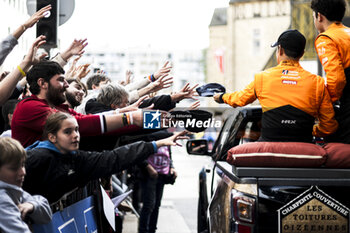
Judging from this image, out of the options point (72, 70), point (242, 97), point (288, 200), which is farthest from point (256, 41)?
point (288, 200)

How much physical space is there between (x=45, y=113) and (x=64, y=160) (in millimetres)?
460

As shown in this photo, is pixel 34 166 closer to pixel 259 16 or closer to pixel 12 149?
pixel 12 149

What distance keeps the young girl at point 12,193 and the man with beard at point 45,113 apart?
3.33ft

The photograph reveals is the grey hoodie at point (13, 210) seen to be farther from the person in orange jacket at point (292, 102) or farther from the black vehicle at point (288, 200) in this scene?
the person in orange jacket at point (292, 102)

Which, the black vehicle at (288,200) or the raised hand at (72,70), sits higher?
the raised hand at (72,70)

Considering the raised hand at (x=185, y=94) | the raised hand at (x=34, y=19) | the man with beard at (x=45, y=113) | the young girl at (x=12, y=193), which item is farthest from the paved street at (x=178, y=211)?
the young girl at (x=12, y=193)

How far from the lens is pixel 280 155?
401cm

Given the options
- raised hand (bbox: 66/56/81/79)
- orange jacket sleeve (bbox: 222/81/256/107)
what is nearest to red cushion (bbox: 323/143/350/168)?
orange jacket sleeve (bbox: 222/81/256/107)

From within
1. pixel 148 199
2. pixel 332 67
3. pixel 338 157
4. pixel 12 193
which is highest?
pixel 332 67

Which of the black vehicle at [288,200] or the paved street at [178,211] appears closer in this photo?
the black vehicle at [288,200]

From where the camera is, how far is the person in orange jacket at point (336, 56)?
4750 mm

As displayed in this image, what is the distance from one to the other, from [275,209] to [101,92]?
2393 millimetres

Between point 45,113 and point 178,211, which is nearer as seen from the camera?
point 45,113

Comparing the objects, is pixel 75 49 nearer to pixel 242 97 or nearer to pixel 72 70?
pixel 72 70
